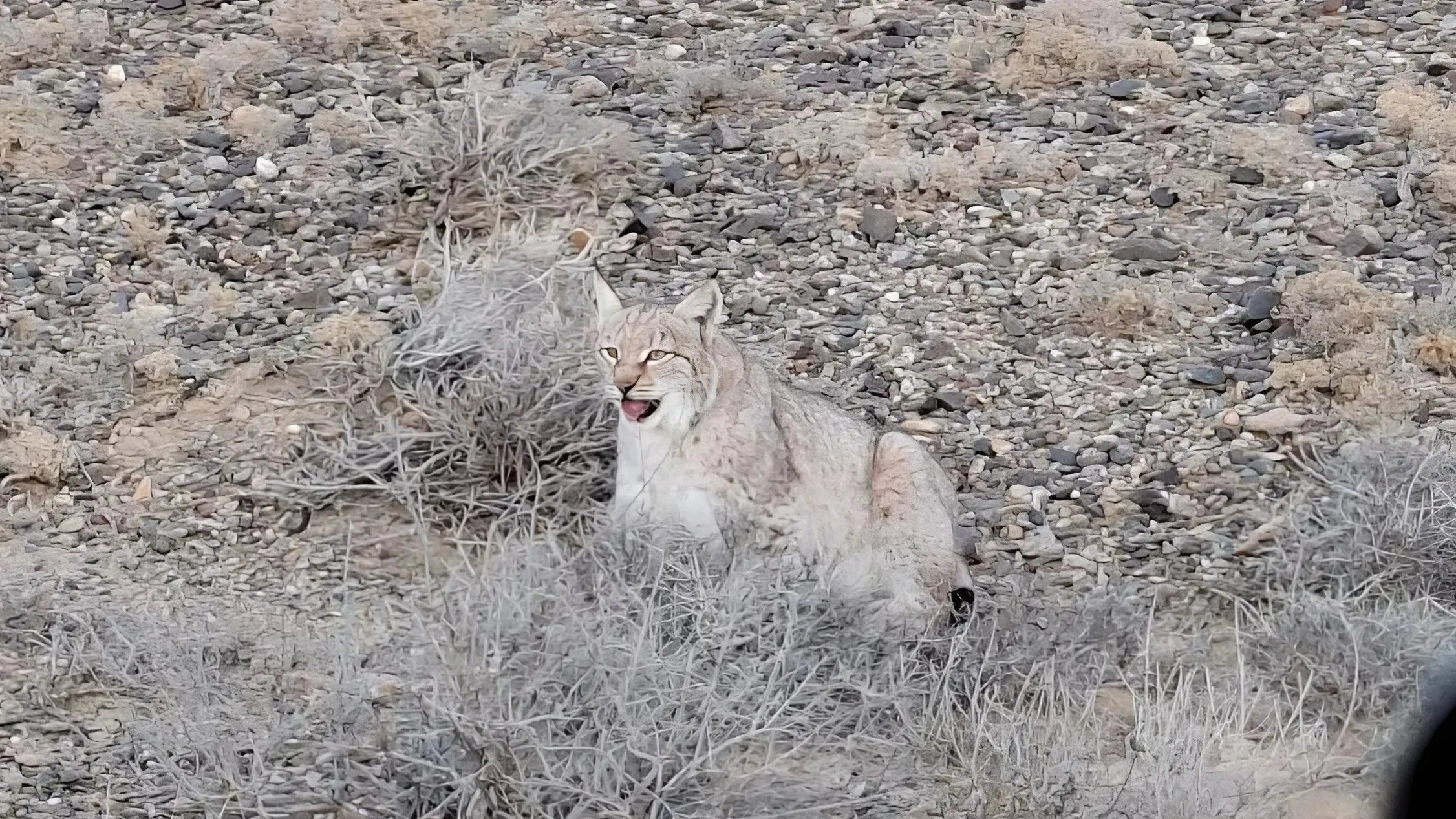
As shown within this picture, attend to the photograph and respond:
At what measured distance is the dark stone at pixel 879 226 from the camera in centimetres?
894

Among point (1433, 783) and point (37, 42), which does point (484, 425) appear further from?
point (1433, 783)

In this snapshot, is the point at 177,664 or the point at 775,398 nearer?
the point at 177,664

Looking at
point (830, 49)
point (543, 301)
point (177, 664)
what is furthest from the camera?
point (830, 49)

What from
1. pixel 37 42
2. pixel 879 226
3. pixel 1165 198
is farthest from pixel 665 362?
pixel 37 42

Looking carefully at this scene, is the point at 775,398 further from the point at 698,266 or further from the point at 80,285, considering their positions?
the point at 80,285

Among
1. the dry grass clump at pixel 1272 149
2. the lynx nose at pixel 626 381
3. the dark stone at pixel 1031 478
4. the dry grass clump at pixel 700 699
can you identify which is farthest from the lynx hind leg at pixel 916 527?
the dry grass clump at pixel 1272 149

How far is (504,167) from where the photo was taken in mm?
8992

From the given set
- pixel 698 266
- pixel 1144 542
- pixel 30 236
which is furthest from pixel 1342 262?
pixel 30 236

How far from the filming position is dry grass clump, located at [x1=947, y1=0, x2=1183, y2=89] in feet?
33.3

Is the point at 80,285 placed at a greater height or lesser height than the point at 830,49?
lesser

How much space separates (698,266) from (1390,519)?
3.38m

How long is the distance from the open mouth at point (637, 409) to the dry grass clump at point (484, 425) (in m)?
0.60

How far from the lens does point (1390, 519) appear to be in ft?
21.6

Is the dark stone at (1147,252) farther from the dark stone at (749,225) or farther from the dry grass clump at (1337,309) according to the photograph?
the dark stone at (749,225)
